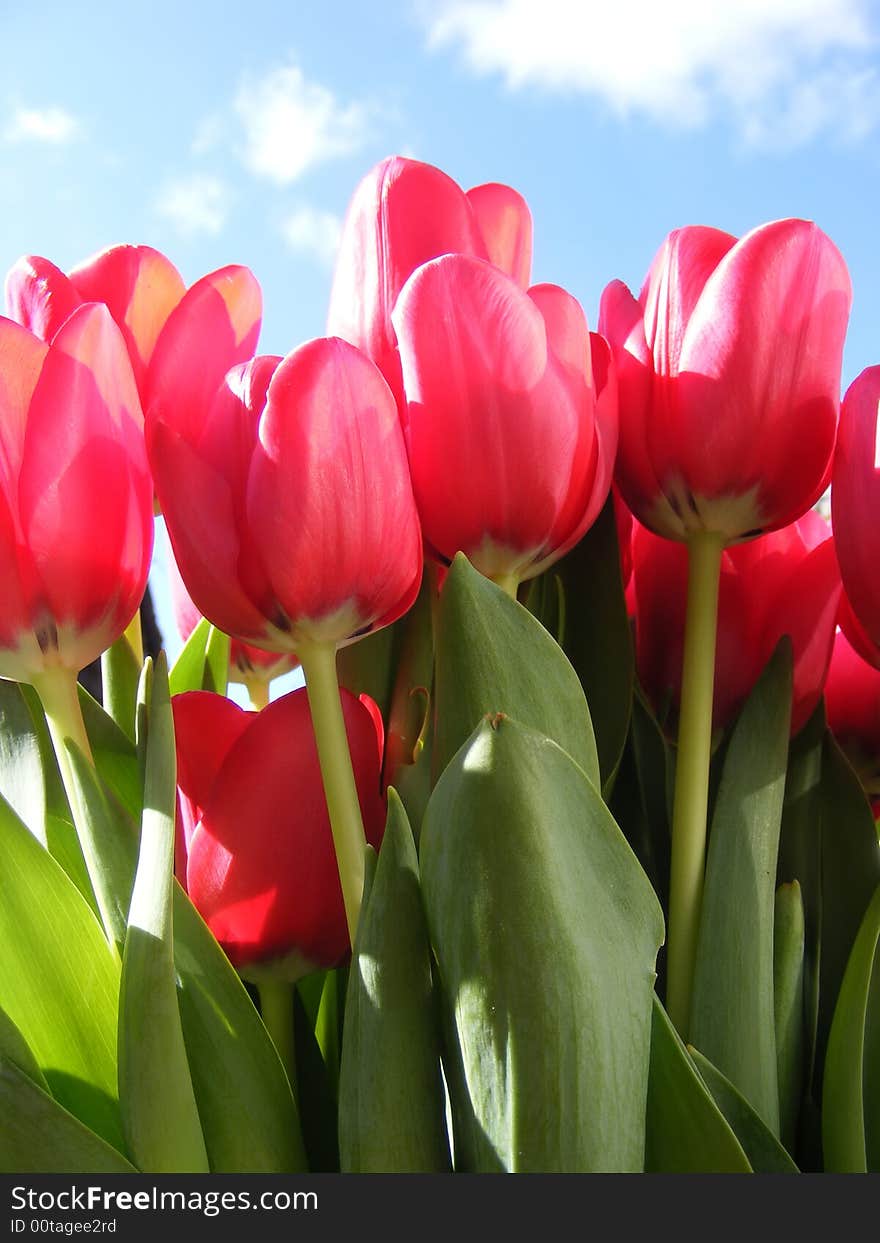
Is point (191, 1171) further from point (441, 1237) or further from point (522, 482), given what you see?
point (522, 482)

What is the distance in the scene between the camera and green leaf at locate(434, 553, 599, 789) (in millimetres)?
272

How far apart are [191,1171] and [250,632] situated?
12 cm

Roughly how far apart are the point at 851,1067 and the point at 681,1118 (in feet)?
0.19

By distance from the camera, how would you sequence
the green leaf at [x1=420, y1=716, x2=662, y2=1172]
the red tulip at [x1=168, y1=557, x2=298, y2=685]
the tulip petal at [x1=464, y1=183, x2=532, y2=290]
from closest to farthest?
the green leaf at [x1=420, y1=716, x2=662, y2=1172] < the tulip petal at [x1=464, y1=183, x2=532, y2=290] < the red tulip at [x1=168, y1=557, x2=298, y2=685]

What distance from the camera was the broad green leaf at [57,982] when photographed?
298 millimetres

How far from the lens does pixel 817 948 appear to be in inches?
14.0

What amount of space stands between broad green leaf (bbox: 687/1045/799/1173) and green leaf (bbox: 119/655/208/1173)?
0.12 meters

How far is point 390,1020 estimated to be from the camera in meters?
0.27

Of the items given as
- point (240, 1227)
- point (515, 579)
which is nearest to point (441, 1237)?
point (240, 1227)

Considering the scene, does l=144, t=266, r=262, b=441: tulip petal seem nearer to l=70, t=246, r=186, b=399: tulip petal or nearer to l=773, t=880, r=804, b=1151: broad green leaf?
l=70, t=246, r=186, b=399: tulip petal

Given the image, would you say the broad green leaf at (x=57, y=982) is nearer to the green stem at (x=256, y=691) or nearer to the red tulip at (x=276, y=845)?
the red tulip at (x=276, y=845)

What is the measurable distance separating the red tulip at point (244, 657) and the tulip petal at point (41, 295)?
0.39 ft

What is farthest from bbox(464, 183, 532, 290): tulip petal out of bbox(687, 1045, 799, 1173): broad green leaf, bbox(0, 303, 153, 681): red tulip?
bbox(687, 1045, 799, 1173): broad green leaf

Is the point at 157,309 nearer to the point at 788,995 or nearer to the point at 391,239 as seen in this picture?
the point at 391,239
